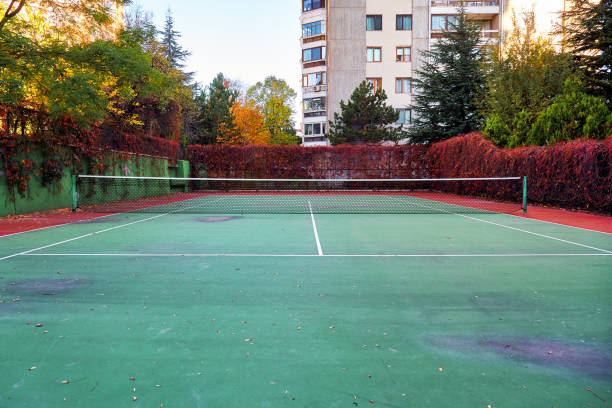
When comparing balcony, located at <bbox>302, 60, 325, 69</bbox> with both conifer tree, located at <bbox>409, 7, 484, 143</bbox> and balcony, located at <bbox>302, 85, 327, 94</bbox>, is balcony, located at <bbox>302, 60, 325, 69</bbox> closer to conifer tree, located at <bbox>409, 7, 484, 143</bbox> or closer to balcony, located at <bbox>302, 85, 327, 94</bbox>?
balcony, located at <bbox>302, 85, 327, 94</bbox>

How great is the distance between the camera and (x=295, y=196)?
73.8 ft

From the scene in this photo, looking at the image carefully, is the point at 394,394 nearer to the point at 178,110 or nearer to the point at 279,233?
the point at 279,233

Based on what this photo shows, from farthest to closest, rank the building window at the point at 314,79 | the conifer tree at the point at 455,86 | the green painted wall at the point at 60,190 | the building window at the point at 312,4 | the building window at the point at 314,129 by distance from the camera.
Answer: the building window at the point at 314,129 < the building window at the point at 314,79 < the building window at the point at 312,4 < the conifer tree at the point at 455,86 < the green painted wall at the point at 60,190

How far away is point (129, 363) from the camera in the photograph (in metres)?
2.57

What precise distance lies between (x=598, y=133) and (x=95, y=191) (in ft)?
55.1

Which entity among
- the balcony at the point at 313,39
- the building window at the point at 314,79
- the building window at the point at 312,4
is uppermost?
the building window at the point at 312,4

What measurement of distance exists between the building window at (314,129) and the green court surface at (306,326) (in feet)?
127

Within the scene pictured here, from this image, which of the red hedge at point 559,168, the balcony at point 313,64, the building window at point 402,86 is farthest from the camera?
the balcony at point 313,64

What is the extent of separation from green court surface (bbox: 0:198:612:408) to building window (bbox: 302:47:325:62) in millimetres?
39080

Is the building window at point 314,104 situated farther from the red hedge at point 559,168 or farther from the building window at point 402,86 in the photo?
the red hedge at point 559,168

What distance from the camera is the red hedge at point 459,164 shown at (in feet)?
39.7

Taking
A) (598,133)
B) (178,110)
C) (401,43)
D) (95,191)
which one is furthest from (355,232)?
(401,43)

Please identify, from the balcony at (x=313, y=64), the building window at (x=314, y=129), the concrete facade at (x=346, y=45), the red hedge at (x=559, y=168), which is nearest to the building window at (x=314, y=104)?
the building window at (x=314, y=129)

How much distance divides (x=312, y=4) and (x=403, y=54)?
38.7 feet
